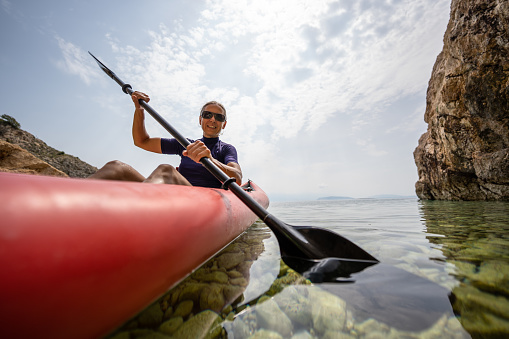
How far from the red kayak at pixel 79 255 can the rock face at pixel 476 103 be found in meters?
14.1

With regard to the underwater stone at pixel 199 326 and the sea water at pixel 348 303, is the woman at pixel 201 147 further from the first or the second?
the underwater stone at pixel 199 326

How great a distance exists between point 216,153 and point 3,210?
2517mm

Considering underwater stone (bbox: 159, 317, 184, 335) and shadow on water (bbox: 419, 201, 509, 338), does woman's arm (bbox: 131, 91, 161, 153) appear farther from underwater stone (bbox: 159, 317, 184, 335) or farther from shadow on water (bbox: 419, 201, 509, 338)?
shadow on water (bbox: 419, 201, 509, 338)

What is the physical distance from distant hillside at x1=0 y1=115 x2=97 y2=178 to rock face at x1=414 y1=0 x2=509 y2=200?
107ft

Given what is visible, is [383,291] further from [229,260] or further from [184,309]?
[229,260]

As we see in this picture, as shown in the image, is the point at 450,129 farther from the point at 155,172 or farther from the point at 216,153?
the point at 155,172

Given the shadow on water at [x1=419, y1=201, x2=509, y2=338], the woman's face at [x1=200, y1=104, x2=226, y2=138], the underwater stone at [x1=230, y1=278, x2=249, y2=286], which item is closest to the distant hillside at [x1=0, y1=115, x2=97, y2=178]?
the woman's face at [x1=200, y1=104, x2=226, y2=138]

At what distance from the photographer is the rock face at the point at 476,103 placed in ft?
28.4

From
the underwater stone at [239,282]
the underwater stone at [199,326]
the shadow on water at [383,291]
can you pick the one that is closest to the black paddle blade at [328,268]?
the shadow on water at [383,291]

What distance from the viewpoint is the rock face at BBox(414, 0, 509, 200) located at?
8.66 metres

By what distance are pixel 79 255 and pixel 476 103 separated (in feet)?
49.5

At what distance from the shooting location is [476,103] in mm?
9781

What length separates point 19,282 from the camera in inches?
19.7

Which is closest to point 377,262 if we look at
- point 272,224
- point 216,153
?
point 272,224
